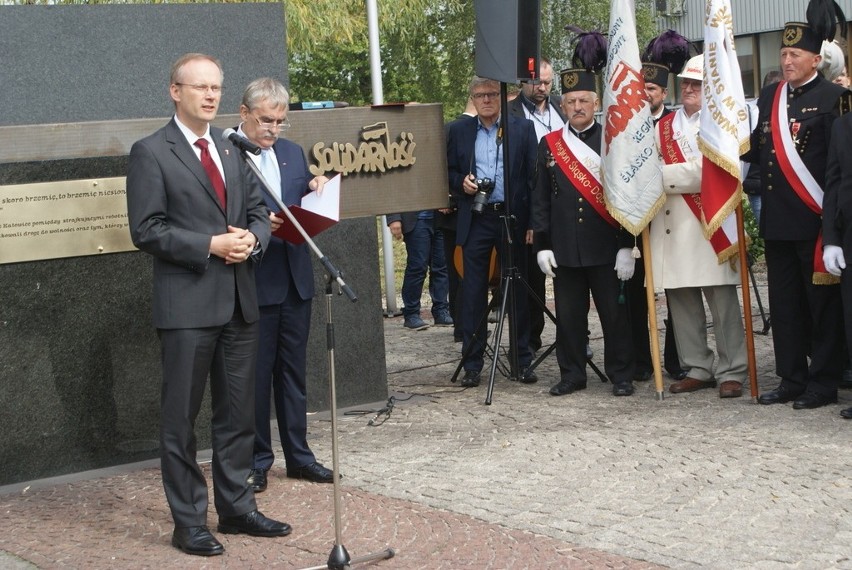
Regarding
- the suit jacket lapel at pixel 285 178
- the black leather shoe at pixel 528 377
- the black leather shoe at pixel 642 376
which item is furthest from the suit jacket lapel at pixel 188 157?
the black leather shoe at pixel 642 376

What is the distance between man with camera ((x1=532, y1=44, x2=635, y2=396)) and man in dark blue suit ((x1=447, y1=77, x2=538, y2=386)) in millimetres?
401

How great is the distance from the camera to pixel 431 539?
5734mm

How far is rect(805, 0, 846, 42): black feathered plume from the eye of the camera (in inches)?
316

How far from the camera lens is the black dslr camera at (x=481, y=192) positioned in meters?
9.21

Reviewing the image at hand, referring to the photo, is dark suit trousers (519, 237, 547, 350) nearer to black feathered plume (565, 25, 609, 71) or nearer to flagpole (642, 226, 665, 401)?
flagpole (642, 226, 665, 401)

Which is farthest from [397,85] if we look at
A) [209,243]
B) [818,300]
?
[209,243]

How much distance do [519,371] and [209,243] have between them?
418cm

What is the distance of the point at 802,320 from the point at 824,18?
1906mm

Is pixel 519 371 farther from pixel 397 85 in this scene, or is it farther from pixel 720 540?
pixel 397 85

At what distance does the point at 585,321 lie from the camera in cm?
910

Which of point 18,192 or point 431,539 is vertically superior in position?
point 18,192

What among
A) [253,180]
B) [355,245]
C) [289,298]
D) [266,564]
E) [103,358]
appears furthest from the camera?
[355,245]

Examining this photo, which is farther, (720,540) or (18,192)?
(18,192)

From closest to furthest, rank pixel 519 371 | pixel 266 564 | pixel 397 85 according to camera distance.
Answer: pixel 266 564 < pixel 519 371 < pixel 397 85
